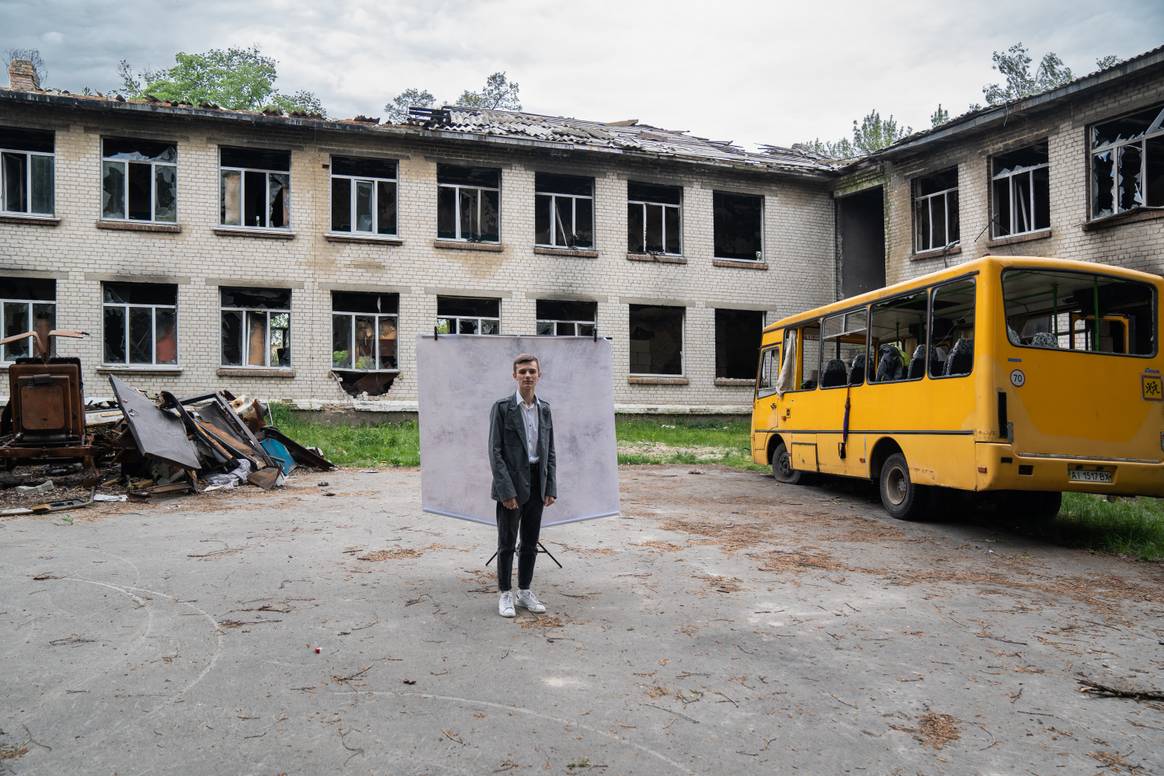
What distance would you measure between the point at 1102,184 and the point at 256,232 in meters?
18.7

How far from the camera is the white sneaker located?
5547mm

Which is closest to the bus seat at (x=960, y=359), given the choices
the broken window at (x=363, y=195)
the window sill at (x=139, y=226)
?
the broken window at (x=363, y=195)

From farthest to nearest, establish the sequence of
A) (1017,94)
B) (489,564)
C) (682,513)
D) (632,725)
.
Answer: (1017,94) → (682,513) → (489,564) → (632,725)

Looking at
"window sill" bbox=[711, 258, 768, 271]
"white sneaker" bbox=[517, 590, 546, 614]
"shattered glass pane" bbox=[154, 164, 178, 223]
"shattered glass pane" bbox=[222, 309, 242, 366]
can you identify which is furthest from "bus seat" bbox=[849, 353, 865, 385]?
"shattered glass pane" bbox=[154, 164, 178, 223]

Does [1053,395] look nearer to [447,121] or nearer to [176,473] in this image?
[176,473]

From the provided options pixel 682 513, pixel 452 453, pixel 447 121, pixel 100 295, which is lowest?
pixel 682 513

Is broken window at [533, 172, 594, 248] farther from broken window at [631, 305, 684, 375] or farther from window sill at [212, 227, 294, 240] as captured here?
window sill at [212, 227, 294, 240]

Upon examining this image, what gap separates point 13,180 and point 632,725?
21.3 m

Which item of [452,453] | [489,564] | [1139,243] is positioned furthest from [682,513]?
[1139,243]

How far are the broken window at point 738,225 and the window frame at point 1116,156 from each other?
857 centimetres

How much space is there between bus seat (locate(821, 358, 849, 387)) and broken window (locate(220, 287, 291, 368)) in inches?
535

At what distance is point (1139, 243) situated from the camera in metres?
16.5

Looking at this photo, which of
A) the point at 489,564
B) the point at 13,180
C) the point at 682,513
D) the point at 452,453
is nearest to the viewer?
the point at 452,453

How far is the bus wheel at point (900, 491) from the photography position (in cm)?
979
